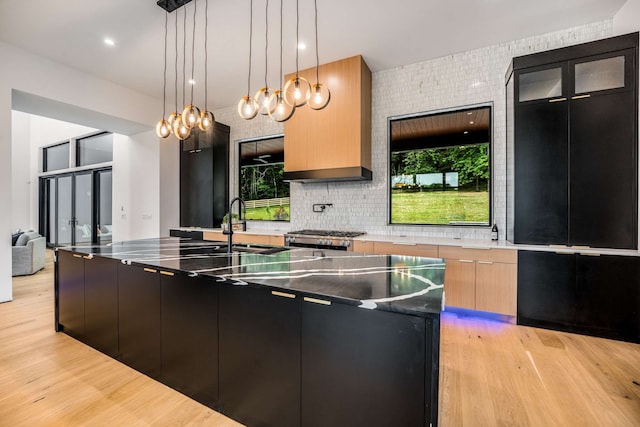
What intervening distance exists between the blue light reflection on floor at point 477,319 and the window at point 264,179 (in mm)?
3041

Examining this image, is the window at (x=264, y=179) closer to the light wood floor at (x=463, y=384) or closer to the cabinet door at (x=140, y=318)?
the cabinet door at (x=140, y=318)

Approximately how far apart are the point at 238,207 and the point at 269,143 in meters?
1.43

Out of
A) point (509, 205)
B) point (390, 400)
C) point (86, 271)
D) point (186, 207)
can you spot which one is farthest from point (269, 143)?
point (390, 400)

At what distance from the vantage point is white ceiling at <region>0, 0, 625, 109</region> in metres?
3.00

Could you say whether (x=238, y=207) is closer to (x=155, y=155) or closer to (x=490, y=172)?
(x=155, y=155)

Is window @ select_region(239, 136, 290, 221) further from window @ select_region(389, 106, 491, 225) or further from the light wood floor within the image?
the light wood floor

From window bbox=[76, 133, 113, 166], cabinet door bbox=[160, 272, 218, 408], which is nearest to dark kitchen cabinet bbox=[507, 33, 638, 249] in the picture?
cabinet door bbox=[160, 272, 218, 408]

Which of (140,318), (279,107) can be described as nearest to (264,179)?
(279,107)

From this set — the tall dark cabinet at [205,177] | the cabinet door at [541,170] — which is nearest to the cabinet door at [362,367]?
the cabinet door at [541,170]

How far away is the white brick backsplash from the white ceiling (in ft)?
0.44

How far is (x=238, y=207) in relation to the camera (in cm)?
588

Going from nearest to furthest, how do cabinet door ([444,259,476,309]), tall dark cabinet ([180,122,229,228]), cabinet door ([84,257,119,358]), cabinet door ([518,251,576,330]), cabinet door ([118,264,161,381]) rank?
cabinet door ([118,264,161,381]) → cabinet door ([84,257,119,358]) → cabinet door ([518,251,576,330]) → cabinet door ([444,259,476,309]) → tall dark cabinet ([180,122,229,228])

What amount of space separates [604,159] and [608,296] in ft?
4.33

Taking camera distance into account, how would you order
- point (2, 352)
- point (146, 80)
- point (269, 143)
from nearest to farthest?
1. point (2, 352)
2. point (146, 80)
3. point (269, 143)
